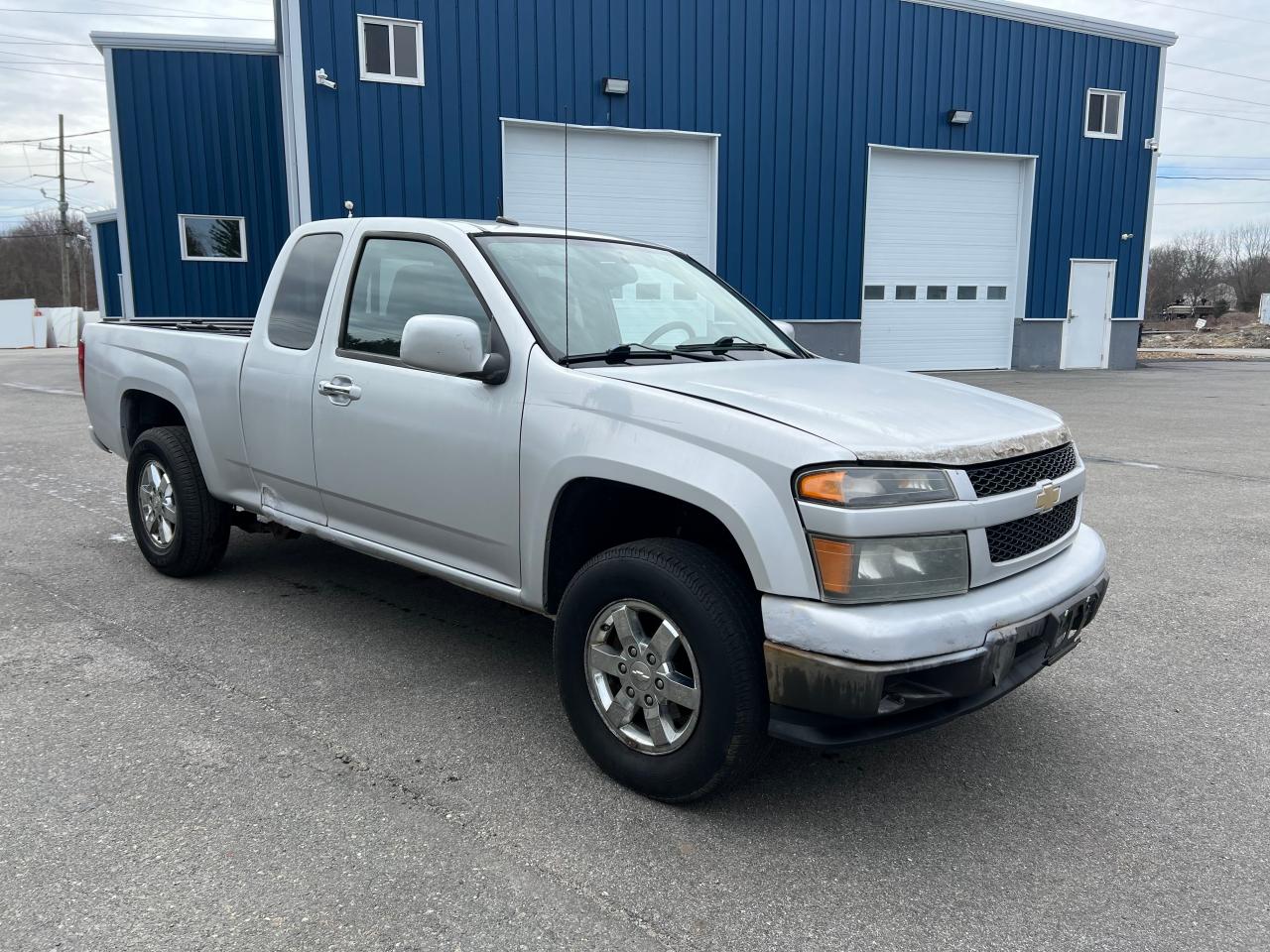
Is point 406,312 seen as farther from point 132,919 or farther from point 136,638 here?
point 132,919

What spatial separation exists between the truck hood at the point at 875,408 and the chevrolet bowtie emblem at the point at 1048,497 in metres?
0.13

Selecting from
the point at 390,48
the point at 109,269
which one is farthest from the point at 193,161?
the point at 109,269

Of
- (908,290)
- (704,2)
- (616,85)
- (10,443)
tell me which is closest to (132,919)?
(10,443)

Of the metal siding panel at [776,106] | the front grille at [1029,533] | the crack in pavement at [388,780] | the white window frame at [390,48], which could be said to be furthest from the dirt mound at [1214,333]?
the crack in pavement at [388,780]

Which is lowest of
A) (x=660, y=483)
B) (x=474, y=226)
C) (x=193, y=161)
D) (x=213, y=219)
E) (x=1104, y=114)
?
(x=660, y=483)

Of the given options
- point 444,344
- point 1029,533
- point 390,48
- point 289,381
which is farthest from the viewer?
point 390,48

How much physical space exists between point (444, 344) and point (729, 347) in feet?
3.87

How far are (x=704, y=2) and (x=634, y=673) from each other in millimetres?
17487

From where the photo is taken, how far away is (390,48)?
1558 centimetres

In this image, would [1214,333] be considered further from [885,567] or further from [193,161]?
[885,567]

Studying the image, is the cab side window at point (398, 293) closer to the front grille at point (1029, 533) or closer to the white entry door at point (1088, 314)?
the front grille at point (1029, 533)

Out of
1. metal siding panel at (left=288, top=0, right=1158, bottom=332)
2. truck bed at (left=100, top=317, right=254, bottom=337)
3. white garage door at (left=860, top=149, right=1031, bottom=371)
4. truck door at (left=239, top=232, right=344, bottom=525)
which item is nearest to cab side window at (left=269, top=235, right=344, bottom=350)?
truck door at (left=239, top=232, right=344, bottom=525)

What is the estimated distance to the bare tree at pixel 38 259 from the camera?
62.6 metres

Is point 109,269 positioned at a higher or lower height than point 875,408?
higher
